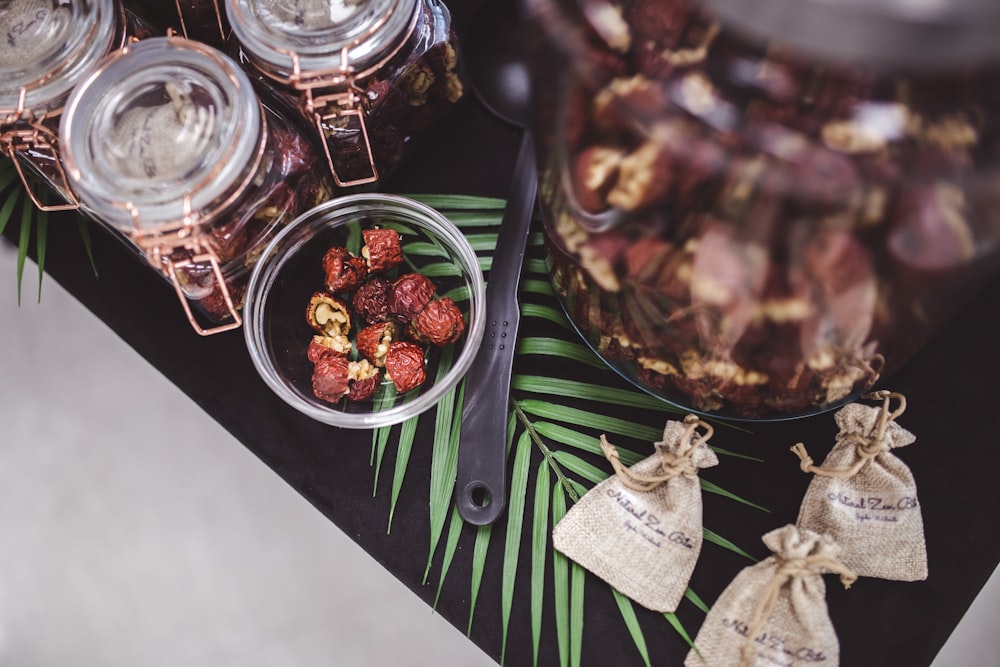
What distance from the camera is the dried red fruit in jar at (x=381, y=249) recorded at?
760mm

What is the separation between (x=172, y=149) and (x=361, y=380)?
253mm

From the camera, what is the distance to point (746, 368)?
614 mm

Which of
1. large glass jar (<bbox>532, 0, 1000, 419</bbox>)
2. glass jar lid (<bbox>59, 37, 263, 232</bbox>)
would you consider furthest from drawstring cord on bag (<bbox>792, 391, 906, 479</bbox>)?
glass jar lid (<bbox>59, 37, 263, 232</bbox>)

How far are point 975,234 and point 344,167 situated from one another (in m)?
0.54

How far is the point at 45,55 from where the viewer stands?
66cm

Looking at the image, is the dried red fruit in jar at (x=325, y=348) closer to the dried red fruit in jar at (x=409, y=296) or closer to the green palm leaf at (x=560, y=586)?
the dried red fruit in jar at (x=409, y=296)

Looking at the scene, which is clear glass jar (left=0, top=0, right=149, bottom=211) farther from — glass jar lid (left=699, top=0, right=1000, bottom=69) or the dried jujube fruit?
glass jar lid (left=699, top=0, right=1000, bottom=69)

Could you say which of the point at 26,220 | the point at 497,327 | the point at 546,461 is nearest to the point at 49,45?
the point at 26,220

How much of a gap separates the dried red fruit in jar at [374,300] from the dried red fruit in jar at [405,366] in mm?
42

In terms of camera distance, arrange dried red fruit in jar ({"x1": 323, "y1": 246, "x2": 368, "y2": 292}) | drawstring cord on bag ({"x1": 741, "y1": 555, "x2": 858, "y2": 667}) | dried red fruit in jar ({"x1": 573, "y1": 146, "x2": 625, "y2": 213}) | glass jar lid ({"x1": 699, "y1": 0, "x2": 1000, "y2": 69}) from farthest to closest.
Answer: dried red fruit in jar ({"x1": 323, "y1": 246, "x2": 368, "y2": 292})
drawstring cord on bag ({"x1": 741, "y1": 555, "x2": 858, "y2": 667})
dried red fruit in jar ({"x1": 573, "y1": 146, "x2": 625, "y2": 213})
glass jar lid ({"x1": 699, "y1": 0, "x2": 1000, "y2": 69})

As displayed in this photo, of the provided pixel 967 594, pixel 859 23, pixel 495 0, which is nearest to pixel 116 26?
pixel 495 0

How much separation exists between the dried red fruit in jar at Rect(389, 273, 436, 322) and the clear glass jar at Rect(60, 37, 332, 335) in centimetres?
14

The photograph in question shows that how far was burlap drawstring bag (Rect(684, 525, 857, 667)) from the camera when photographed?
0.65m

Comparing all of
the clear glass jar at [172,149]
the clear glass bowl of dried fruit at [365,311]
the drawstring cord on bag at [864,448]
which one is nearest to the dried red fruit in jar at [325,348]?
the clear glass bowl of dried fruit at [365,311]
